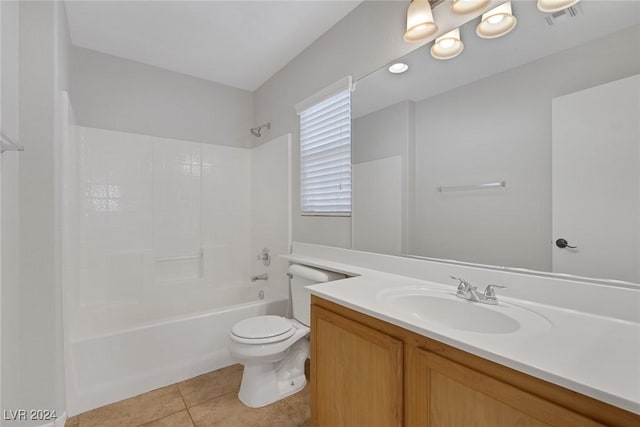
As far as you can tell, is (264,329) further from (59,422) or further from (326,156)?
(326,156)

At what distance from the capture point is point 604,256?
97 centimetres

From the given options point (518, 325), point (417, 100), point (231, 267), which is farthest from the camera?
point (231, 267)

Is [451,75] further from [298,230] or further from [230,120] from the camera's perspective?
[230,120]

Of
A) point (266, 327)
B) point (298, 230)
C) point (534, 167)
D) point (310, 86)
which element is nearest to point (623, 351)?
point (534, 167)

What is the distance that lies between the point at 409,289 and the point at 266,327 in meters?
0.94

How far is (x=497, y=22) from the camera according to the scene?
→ 1.22 m

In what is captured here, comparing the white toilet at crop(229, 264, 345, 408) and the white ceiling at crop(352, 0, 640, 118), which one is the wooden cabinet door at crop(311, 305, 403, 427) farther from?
the white ceiling at crop(352, 0, 640, 118)

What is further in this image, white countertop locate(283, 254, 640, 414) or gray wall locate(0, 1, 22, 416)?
gray wall locate(0, 1, 22, 416)

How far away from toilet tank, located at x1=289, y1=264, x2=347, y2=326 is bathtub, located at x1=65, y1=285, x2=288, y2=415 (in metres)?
0.43

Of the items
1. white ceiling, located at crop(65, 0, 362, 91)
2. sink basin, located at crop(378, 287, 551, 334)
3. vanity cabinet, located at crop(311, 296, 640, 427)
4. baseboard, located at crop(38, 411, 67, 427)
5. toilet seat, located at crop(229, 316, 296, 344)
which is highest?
white ceiling, located at crop(65, 0, 362, 91)

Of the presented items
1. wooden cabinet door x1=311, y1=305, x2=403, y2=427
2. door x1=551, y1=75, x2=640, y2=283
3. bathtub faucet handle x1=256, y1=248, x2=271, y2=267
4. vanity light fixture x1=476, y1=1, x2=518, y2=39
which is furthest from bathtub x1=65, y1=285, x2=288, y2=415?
vanity light fixture x1=476, y1=1, x2=518, y2=39

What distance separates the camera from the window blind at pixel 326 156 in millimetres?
1960

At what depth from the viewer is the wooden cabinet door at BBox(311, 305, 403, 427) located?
951mm

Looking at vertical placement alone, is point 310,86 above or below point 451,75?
above
